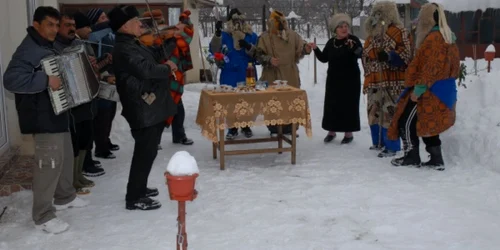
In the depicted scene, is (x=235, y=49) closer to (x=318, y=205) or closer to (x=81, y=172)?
(x=81, y=172)

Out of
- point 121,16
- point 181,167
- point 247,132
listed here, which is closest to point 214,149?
point 247,132

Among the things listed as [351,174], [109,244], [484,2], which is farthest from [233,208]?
[484,2]

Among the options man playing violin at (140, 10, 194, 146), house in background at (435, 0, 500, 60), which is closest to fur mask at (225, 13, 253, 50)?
man playing violin at (140, 10, 194, 146)

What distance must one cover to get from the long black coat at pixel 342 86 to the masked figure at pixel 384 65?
27 cm

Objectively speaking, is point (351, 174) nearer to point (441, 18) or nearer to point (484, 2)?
point (441, 18)

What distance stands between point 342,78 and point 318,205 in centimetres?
259

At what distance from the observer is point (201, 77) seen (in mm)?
13219

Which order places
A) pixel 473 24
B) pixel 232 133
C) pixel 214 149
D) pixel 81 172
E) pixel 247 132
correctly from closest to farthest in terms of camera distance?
pixel 81 172, pixel 214 149, pixel 232 133, pixel 247 132, pixel 473 24

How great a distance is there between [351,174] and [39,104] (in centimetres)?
315

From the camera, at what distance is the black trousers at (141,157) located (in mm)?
4461

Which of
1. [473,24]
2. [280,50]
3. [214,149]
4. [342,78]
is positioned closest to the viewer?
[214,149]

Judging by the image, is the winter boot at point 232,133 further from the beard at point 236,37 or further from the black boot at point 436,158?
the black boot at point 436,158

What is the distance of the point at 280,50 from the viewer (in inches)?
272

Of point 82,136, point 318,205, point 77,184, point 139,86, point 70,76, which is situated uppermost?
point 70,76
